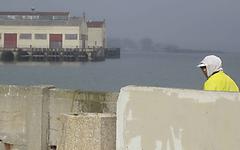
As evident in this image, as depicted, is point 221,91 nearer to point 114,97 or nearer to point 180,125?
point 180,125

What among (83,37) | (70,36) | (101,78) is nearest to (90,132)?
(101,78)

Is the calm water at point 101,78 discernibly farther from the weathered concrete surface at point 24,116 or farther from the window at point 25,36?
the weathered concrete surface at point 24,116

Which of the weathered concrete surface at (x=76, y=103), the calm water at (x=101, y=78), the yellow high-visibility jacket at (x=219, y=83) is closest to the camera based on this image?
the yellow high-visibility jacket at (x=219, y=83)

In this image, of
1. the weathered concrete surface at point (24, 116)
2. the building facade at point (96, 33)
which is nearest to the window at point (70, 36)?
the building facade at point (96, 33)

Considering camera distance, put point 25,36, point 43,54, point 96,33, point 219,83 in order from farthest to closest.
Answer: point 96,33
point 43,54
point 25,36
point 219,83

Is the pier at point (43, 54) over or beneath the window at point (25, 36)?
beneath

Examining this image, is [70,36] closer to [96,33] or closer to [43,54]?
[43,54]

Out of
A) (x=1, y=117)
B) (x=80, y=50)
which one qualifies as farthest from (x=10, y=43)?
(x=1, y=117)

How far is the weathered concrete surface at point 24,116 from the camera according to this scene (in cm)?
868

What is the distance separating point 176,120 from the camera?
5254 mm

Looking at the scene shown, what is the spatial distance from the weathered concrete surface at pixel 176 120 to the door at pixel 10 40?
114014 mm

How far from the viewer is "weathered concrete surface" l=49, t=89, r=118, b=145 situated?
820 centimetres

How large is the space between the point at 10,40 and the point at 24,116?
111507mm

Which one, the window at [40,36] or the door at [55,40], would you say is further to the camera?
the window at [40,36]
